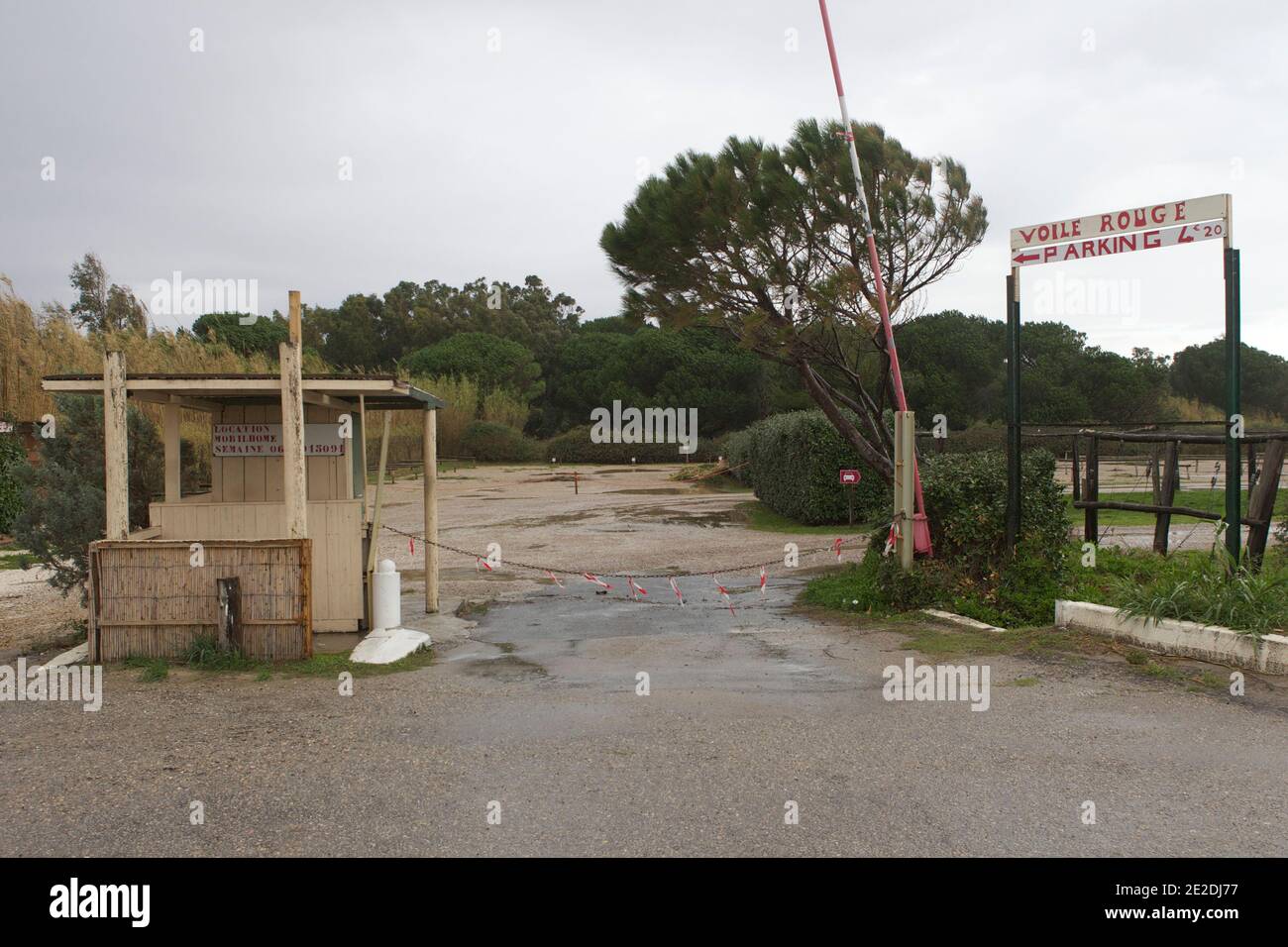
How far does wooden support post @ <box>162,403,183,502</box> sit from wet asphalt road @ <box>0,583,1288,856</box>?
2.64 metres

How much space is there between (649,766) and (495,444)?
→ 179ft

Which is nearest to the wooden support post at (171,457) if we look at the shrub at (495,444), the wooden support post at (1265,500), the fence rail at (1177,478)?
the fence rail at (1177,478)

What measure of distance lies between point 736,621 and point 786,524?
38.9 ft

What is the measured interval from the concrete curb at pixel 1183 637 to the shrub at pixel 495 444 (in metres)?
51.6

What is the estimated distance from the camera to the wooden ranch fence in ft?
27.1

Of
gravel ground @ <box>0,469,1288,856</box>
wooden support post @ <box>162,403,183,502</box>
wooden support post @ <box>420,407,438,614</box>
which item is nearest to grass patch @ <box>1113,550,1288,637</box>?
gravel ground @ <box>0,469,1288,856</box>

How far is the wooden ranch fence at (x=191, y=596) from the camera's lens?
8.27 meters

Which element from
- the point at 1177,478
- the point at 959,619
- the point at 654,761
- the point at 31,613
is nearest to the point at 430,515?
the point at 31,613

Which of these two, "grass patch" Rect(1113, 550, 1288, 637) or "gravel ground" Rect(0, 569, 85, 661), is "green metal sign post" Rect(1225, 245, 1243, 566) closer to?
"grass patch" Rect(1113, 550, 1288, 637)

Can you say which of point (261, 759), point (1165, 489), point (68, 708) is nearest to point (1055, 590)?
point (1165, 489)

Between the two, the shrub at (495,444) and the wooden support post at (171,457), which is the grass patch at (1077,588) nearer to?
the wooden support post at (171,457)

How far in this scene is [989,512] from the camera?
417 inches

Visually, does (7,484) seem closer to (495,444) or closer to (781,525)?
(781,525)

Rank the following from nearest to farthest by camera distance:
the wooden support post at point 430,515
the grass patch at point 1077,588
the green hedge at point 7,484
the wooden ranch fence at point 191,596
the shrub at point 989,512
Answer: the grass patch at point 1077,588 < the wooden ranch fence at point 191,596 < the shrub at point 989,512 < the wooden support post at point 430,515 < the green hedge at point 7,484
